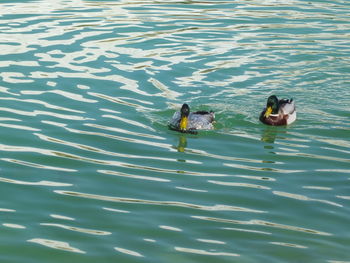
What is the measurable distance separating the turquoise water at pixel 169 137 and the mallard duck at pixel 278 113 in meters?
0.19

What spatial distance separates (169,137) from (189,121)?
1.83ft

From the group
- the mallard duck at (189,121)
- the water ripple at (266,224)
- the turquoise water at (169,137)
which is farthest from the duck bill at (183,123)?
the water ripple at (266,224)

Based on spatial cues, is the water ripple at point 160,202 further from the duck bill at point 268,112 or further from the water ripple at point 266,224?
the duck bill at point 268,112

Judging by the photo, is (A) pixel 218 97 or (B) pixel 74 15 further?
(B) pixel 74 15

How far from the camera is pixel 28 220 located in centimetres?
1012

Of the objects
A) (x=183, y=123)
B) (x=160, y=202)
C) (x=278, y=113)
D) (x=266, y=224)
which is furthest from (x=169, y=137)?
(x=266, y=224)

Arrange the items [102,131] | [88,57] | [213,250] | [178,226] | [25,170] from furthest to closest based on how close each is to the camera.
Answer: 1. [88,57]
2. [102,131]
3. [25,170]
4. [178,226]
5. [213,250]

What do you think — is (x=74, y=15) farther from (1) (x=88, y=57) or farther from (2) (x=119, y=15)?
(1) (x=88, y=57)

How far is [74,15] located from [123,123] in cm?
957

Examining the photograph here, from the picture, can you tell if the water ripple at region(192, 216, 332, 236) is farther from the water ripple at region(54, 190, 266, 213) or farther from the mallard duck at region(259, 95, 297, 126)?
the mallard duck at region(259, 95, 297, 126)

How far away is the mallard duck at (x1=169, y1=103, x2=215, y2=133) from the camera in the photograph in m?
14.3

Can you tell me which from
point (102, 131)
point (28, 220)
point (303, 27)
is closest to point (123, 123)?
point (102, 131)

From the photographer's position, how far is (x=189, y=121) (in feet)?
47.3

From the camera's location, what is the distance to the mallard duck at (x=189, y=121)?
1429cm
